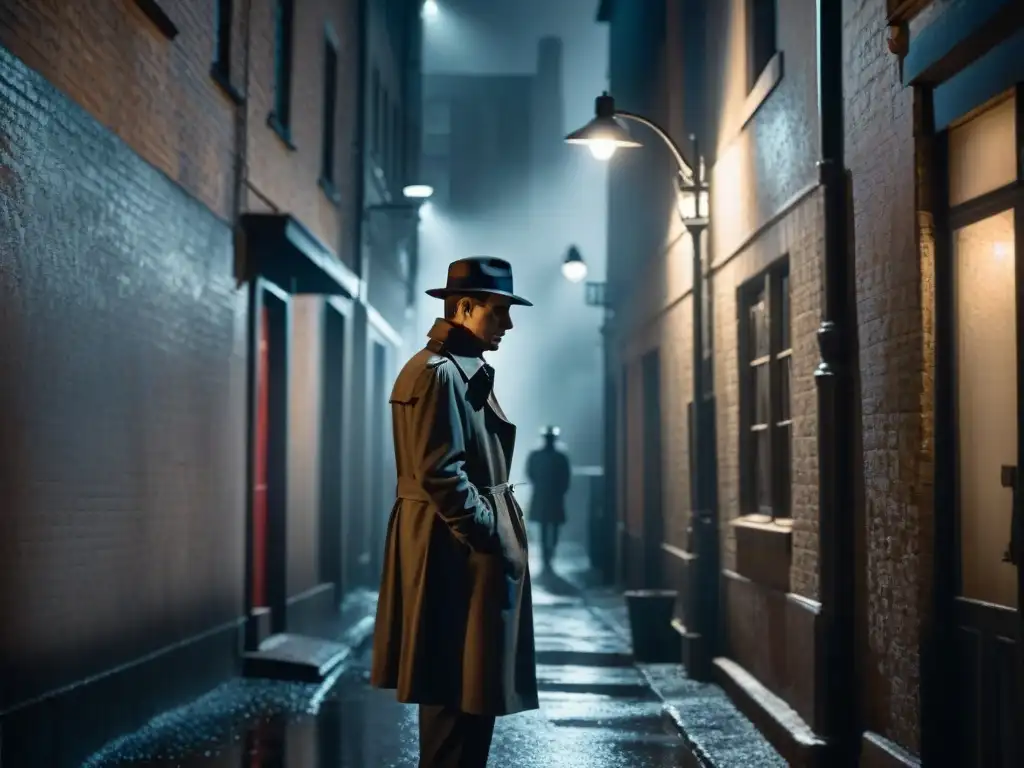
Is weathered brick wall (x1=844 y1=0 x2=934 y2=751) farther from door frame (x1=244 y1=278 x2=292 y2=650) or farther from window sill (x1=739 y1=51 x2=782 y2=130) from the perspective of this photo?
door frame (x1=244 y1=278 x2=292 y2=650)

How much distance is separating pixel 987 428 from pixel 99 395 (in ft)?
15.3

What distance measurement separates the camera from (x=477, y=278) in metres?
5.29

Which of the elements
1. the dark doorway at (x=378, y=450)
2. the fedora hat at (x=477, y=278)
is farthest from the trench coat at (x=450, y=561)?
the dark doorway at (x=378, y=450)

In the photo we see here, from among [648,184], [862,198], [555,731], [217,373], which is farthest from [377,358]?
[862,198]

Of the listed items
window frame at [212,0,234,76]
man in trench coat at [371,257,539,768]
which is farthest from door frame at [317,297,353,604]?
man in trench coat at [371,257,539,768]

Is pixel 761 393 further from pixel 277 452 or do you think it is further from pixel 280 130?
pixel 280 130

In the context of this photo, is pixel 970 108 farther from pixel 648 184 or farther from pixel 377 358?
pixel 377 358

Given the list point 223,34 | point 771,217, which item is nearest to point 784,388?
point 771,217

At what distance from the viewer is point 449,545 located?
513cm

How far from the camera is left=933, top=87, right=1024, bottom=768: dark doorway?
5.41m

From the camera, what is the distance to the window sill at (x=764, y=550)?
8.63m

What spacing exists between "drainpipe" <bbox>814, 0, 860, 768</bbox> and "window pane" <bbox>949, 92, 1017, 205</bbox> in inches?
53.1

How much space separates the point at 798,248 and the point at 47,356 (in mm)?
4204

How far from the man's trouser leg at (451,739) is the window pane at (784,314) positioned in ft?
15.7
